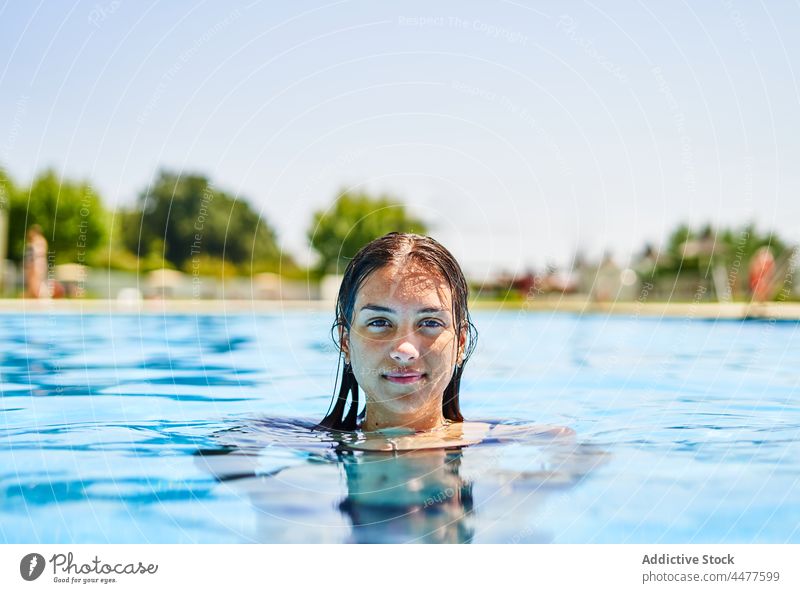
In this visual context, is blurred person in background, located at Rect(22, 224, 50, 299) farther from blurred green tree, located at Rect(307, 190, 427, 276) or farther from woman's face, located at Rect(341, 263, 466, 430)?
woman's face, located at Rect(341, 263, 466, 430)

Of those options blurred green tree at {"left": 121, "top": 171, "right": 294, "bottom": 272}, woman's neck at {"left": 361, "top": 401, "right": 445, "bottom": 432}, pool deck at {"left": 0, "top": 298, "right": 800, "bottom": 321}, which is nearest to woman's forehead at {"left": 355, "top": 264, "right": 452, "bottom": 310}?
woman's neck at {"left": 361, "top": 401, "right": 445, "bottom": 432}

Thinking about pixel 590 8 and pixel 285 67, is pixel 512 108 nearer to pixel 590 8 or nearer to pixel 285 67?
pixel 590 8

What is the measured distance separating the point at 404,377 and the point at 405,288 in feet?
1.29

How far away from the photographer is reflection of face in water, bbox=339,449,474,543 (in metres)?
3.07

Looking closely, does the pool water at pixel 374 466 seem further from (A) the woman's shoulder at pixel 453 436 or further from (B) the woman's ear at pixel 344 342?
(B) the woman's ear at pixel 344 342

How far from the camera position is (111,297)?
2639cm

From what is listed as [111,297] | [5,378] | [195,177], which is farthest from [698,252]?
[5,378]

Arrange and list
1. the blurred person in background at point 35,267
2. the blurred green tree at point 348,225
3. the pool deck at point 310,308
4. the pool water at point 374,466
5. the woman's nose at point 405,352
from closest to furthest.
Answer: the pool water at point 374,466 < the woman's nose at point 405,352 < the pool deck at point 310,308 < the blurred person in background at point 35,267 < the blurred green tree at point 348,225

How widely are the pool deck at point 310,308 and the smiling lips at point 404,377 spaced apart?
14.1 metres

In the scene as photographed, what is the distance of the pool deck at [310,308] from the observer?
695 inches

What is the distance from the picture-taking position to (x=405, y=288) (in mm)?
3748

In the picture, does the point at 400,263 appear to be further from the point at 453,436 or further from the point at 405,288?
the point at 453,436

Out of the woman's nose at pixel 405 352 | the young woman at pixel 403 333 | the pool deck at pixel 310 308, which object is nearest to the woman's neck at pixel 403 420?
the young woman at pixel 403 333

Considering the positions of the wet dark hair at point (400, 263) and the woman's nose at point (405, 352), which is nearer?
the woman's nose at point (405, 352)
